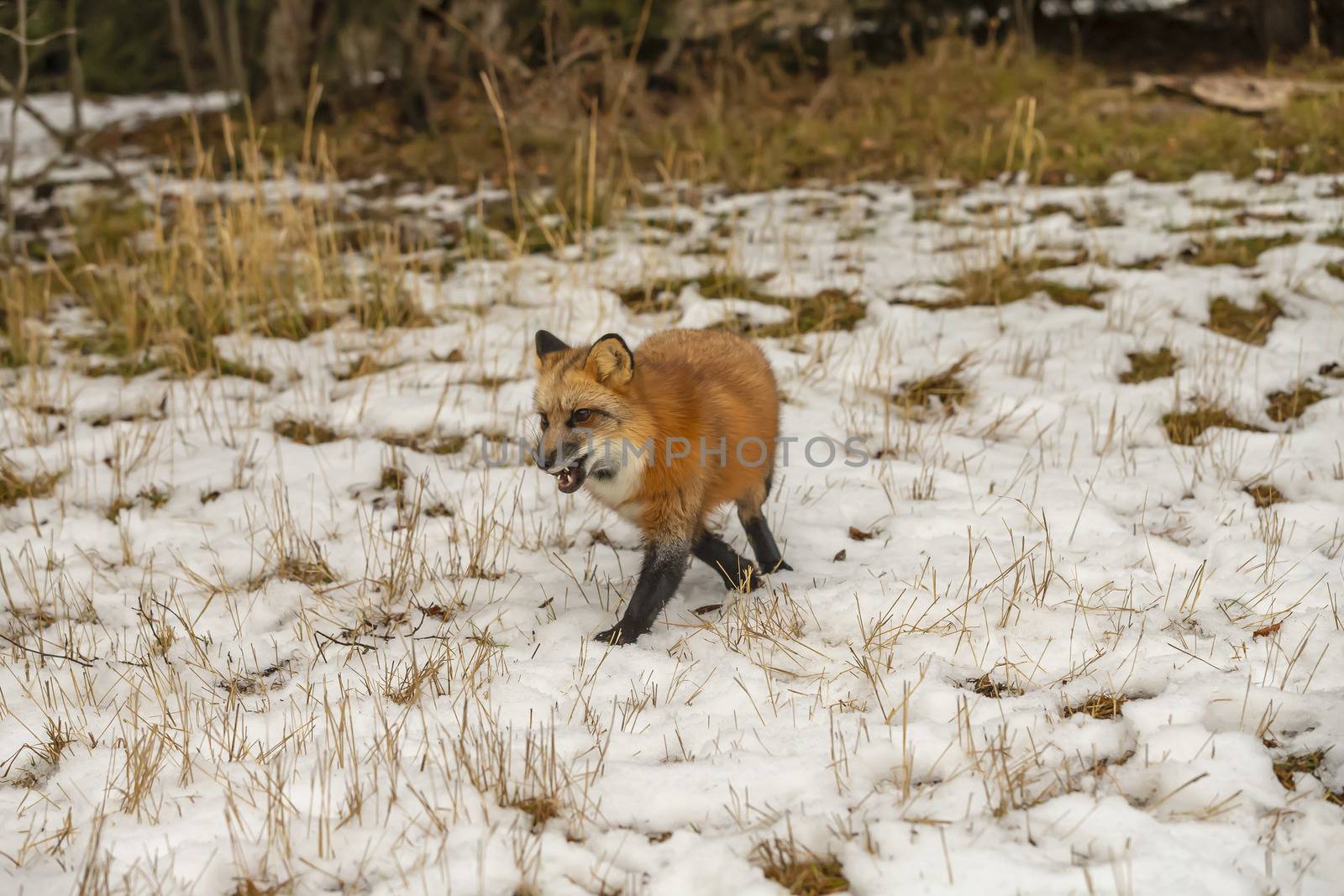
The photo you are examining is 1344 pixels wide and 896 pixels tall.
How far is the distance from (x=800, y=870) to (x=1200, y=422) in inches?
171

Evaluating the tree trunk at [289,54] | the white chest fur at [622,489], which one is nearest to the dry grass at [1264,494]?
the white chest fur at [622,489]

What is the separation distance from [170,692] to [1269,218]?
29.0 ft

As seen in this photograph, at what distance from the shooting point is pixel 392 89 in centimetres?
1446

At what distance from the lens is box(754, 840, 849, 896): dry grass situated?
286 cm

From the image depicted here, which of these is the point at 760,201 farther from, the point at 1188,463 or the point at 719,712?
the point at 719,712

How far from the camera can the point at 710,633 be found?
4.32 meters

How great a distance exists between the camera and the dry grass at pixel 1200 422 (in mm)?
5910

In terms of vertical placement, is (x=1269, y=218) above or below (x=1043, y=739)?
above

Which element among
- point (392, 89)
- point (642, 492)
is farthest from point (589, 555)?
point (392, 89)

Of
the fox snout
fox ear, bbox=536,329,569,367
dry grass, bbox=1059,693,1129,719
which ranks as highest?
fox ear, bbox=536,329,569,367

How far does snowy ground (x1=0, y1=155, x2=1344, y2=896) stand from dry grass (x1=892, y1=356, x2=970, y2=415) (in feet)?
0.16

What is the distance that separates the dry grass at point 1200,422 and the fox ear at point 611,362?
3500mm

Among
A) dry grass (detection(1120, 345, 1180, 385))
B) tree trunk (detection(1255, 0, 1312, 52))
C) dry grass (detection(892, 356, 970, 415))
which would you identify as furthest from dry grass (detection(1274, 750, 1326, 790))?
tree trunk (detection(1255, 0, 1312, 52))

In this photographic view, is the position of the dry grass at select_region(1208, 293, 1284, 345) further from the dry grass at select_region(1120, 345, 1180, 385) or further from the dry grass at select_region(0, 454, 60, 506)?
the dry grass at select_region(0, 454, 60, 506)
